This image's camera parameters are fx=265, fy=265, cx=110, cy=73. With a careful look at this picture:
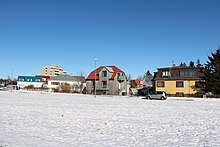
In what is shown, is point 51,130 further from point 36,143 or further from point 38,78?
point 38,78

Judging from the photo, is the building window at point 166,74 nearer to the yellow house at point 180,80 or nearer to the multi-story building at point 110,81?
the yellow house at point 180,80

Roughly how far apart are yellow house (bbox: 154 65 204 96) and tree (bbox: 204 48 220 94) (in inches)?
95.2

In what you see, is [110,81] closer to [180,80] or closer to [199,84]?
[180,80]

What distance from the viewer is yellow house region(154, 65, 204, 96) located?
61.3m

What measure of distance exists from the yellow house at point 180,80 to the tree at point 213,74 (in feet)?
7.93

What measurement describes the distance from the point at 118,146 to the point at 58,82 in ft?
377

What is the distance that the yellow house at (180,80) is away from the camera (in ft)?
201

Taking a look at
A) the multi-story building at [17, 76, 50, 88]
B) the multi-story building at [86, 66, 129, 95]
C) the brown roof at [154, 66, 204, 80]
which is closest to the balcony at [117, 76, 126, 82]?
the multi-story building at [86, 66, 129, 95]

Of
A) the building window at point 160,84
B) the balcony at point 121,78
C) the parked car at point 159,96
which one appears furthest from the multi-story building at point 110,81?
the parked car at point 159,96

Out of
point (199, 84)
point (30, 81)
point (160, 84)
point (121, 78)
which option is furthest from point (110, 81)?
point (30, 81)

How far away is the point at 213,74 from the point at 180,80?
892cm

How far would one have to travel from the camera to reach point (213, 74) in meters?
55.9

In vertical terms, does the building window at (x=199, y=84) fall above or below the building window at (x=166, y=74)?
below

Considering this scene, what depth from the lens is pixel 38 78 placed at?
5822 inches
